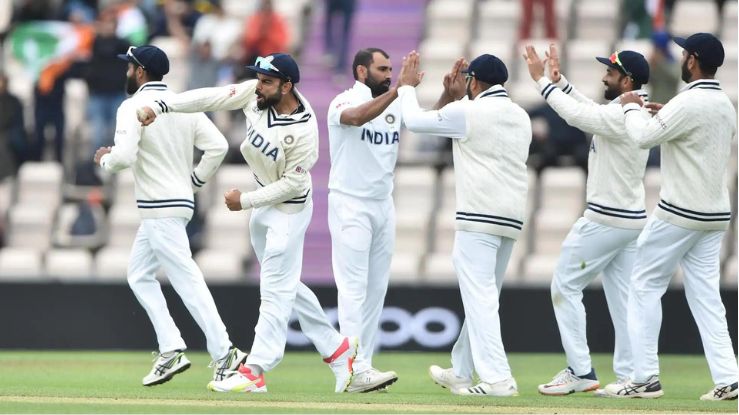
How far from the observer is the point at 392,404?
9.12m

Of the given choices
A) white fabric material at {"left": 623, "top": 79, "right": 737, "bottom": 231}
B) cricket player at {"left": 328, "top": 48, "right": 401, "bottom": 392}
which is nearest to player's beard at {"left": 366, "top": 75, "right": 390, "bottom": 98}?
cricket player at {"left": 328, "top": 48, "right": 401, "bottom": 392}

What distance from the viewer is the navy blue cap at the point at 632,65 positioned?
A: 32.5 ft

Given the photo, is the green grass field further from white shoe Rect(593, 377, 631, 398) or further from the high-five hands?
the high-five hands

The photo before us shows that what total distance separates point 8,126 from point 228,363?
7711 mm

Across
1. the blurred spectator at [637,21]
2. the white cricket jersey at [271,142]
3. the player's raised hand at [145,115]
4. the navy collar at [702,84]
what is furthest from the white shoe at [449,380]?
the blurred spectator at [637,21]

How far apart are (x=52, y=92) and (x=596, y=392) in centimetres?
833

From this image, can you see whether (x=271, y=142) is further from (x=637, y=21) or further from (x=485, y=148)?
(x=637, y=21)

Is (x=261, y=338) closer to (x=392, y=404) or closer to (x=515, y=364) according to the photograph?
(x=392, y=404)

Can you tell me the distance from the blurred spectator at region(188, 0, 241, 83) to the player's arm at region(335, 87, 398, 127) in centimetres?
712

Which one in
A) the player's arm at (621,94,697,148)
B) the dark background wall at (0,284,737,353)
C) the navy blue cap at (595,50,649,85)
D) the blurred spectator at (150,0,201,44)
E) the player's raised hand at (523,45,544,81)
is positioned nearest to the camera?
the player's arm at (621,94,697,148)

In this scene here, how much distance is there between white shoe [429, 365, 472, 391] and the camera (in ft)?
33.0

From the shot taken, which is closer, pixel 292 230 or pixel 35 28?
pixel 292 230

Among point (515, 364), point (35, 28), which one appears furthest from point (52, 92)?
point (515, 364)

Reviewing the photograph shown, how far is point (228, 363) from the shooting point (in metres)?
9.88
